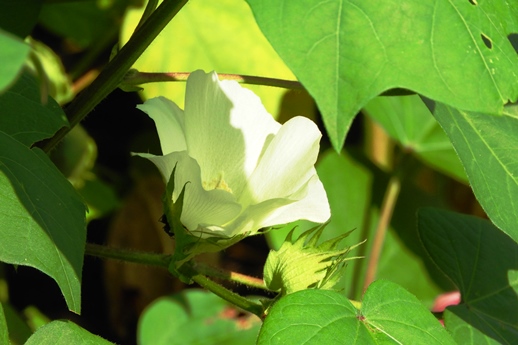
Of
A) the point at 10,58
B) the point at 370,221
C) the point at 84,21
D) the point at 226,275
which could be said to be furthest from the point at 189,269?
the point at 84,21

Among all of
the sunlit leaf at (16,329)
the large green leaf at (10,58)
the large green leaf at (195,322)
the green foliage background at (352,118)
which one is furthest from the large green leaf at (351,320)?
the large green leaf at (195,322)

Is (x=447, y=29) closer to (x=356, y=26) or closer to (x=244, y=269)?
(x=356, y=26)

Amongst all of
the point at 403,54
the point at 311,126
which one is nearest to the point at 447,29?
the point at 403,54

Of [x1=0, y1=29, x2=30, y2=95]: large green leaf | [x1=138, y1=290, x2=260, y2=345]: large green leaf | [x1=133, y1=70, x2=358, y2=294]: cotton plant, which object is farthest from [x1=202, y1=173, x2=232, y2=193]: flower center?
[x1=138, y1=290, x2=260, y2=345]: large green leaf

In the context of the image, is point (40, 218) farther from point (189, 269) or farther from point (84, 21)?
point (84, 21)

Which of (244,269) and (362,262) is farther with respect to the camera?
(244,269)
